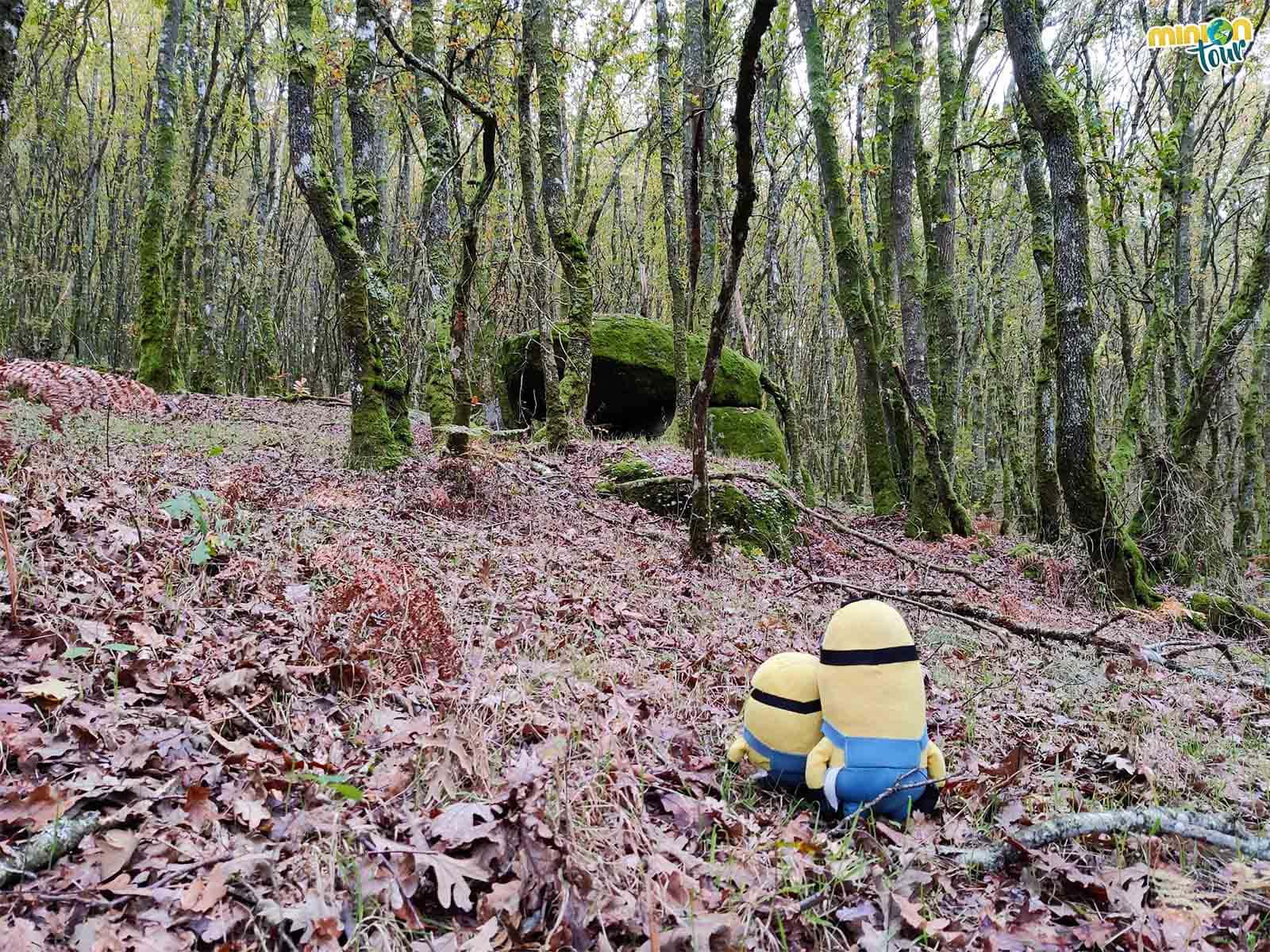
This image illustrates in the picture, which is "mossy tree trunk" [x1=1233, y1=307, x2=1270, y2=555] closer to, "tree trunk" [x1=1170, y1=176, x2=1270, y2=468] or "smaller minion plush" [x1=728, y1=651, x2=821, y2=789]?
"tree trunk" [x1=1170, y1=176, x2=1270, y2=468]

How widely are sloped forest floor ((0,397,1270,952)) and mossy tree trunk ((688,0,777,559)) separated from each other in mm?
1243

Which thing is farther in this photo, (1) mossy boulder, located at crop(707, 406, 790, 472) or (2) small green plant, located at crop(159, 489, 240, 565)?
(1) mossy boulder, located at crop(707, 406, 790, 472)

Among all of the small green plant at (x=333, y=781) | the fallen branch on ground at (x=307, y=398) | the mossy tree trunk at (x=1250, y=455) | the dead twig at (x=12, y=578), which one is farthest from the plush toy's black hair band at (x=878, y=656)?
the mossy tree trunk at (x=1250, y=455)

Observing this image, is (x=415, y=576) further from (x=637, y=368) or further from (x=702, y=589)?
(x=637, y=368)

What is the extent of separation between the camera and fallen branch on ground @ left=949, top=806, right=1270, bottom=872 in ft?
6.84

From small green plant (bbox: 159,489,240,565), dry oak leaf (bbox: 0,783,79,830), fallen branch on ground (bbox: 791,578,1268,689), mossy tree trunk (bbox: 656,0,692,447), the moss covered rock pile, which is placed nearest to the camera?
dry oak leaf (bbox: 0,783,79,830)

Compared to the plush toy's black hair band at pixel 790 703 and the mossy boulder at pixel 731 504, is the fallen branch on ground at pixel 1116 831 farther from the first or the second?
the mossy boulder at pixel 731 504

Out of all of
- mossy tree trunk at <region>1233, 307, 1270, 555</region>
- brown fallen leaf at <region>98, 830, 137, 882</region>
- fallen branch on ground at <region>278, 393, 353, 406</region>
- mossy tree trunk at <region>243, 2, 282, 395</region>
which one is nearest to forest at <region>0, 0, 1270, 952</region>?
brown fallen leaf at <region>98, 830, 137, 882</region>

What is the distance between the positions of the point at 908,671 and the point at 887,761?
11.7 inches

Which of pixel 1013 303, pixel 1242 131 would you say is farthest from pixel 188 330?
pixel 1242 131

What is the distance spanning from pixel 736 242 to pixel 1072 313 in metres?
3.82

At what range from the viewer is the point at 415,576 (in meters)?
3.74

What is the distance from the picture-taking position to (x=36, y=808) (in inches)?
68.9

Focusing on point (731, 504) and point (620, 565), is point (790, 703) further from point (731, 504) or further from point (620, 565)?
point (731, 504)
